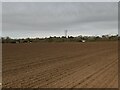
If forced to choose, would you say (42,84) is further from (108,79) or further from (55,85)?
(108,79)

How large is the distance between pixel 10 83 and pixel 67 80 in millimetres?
2560

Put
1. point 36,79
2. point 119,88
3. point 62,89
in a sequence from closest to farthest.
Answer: point 62,89, point 119,88, point 36,79

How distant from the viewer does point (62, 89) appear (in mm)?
10516

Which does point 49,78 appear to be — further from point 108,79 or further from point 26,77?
point 108,79

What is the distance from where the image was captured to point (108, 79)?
43.5 feet

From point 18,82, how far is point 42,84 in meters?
1.14

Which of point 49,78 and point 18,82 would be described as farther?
point 49,78

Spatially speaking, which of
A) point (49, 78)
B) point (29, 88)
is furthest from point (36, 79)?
point (29, 88)

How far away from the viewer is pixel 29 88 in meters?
10.7

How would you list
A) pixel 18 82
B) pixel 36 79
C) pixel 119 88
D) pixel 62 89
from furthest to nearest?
1. pixel 36 79
2. pixel 18 82
3. pixel 119 88
4. pixel 62 89

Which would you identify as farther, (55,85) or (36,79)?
(36,79)

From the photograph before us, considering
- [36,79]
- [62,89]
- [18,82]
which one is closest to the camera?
[62,89]

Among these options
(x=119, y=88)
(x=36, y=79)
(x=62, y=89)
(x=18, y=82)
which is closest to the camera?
(x=62, y=89)

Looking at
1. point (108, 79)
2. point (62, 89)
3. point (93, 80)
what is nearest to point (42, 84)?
point (62, 89)
